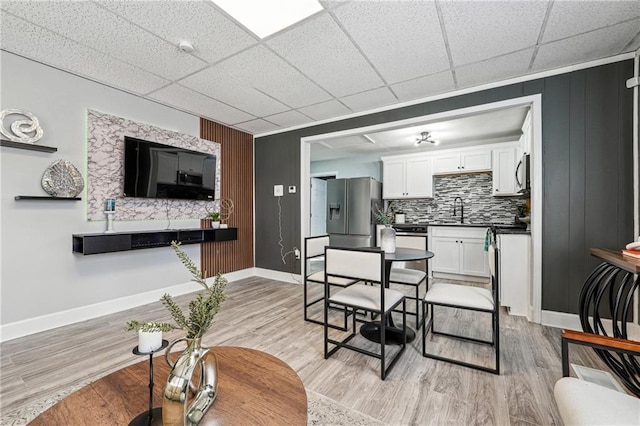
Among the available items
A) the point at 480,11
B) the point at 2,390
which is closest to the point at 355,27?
the point at 480,11

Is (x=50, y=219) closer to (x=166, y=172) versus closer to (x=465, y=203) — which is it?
(x=166, y=172)

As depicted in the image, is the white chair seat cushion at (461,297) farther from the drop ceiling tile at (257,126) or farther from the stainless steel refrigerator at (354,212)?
the drop ceiling tile at (257,126)

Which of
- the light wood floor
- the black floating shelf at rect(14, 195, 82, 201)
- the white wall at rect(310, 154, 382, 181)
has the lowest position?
the light wood floor

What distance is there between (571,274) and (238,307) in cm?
352

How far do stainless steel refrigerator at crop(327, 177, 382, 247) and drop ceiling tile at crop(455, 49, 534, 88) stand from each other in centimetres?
254

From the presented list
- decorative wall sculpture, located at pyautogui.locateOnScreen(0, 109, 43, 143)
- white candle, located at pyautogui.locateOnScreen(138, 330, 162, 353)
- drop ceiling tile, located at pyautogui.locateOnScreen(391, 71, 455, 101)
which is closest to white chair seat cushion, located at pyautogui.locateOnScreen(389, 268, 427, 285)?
drop ceiling tile, located at pyautogui.locateOnScreen(391, 71, 455, 101)

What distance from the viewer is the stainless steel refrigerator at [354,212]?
16.8 ft

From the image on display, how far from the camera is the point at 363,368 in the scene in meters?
1.98

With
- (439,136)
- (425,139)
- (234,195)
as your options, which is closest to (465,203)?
(439,136)

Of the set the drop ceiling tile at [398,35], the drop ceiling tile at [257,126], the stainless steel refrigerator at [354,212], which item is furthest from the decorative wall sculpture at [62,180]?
the stainless steel refrigerator at [354,212]

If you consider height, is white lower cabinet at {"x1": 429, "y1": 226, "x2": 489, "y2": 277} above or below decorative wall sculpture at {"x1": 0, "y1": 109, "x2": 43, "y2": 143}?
below

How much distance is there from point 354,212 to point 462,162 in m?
2.15

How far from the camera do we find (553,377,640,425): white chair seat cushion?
0.87 meters

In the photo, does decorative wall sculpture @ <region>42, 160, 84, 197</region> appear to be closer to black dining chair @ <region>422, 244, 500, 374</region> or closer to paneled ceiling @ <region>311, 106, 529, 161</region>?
paneled ceiling @ <region>311, 106, 529, 161</region>
